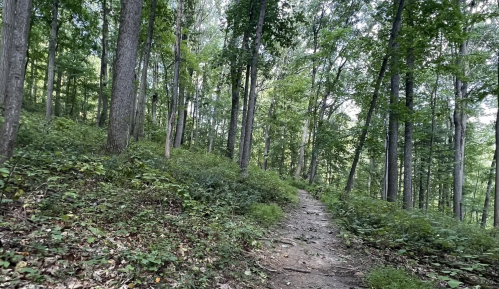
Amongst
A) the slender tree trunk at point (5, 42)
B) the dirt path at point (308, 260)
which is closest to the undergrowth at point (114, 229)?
the dirt path at point (308, 260)

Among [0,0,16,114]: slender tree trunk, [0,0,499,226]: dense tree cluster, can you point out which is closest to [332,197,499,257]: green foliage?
[0,0,499,226]: dense tree cluster

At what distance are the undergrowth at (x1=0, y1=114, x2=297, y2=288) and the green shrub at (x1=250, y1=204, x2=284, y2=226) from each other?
1.4 inches

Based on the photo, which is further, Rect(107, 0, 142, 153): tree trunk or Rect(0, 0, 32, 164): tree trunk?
Rect(107, 0, 142, 153): tree trunk

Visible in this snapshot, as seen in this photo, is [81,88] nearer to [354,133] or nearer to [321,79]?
[321,79]

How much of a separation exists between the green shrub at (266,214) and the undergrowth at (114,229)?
4 cm

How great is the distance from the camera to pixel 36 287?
2146mm

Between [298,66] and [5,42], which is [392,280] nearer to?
[5,42]

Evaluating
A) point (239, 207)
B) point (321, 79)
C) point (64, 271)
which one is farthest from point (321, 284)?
point (321, 79)

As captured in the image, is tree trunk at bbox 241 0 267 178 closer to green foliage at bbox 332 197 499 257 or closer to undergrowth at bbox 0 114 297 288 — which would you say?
undergrowth at bbox 0 114 297 288

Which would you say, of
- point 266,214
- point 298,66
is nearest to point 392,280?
point 266,214

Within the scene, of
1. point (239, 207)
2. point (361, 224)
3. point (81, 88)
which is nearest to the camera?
point (239, 207)

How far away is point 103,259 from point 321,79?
54.2ft

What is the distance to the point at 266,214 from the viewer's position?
629 cm

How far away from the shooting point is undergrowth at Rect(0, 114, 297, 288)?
254 centimetres
